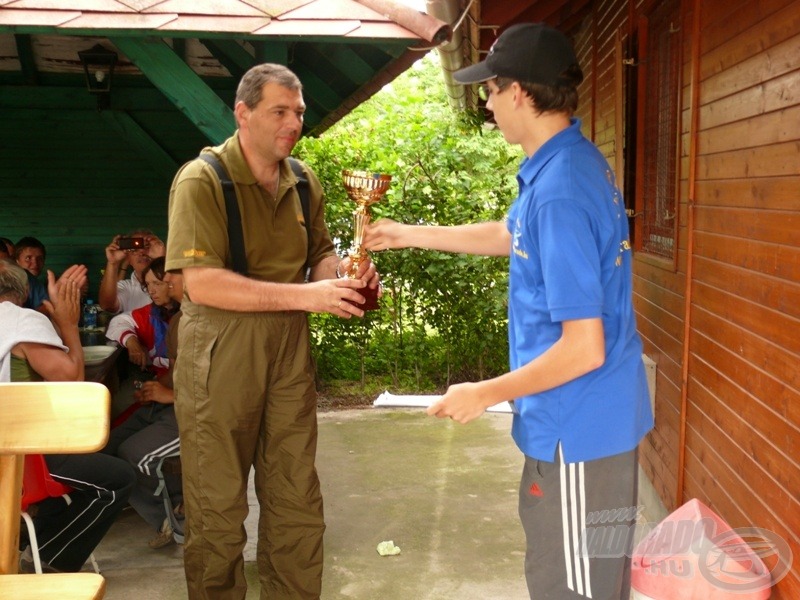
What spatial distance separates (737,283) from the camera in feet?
10.6

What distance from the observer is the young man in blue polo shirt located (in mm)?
2062

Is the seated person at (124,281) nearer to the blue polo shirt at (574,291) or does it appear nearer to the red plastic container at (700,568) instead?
the red plastic container at (700,568)

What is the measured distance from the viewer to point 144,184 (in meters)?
8.59

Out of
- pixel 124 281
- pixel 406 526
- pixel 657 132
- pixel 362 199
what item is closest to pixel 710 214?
pixel 362 199

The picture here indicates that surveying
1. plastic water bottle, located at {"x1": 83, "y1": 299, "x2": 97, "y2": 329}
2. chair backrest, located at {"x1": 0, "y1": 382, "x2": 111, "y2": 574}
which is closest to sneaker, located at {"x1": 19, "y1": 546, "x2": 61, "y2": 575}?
chair backrest, located at {"x1": 0, "y1": 382, "x2": 111, "y2": 574}

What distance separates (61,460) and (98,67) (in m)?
4.26

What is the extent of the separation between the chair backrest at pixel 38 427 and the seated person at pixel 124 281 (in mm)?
4198

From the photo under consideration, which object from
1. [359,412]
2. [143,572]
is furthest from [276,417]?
[359,412]

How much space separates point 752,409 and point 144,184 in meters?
6.83

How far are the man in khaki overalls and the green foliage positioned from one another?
5178mm

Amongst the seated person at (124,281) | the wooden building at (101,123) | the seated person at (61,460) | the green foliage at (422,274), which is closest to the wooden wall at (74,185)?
the wooden building at (101,123)

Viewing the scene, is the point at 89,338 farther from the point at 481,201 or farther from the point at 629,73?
the point at 481,201

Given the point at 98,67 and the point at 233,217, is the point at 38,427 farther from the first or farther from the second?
the point at 98,67

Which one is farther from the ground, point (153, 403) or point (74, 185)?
point (74, 185)
